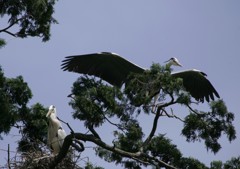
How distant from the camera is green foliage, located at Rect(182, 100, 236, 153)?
809cm

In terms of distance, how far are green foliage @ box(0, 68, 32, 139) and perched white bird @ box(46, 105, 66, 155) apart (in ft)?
1.99

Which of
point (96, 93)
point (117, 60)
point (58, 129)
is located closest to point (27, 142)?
point (58, 129)

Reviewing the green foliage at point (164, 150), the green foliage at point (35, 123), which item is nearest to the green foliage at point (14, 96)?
the green foliage at point (35, 123)

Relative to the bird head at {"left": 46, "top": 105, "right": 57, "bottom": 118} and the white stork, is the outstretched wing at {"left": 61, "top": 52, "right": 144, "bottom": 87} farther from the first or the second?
the bird head at {"left": 46, "top": 105, "right": 57, "bottom": 118}

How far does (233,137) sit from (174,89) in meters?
1.02

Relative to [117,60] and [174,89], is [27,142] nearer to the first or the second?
[174,89]

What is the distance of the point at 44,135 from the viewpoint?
9.88 metres

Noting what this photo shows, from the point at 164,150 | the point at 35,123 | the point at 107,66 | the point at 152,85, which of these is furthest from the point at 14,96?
the point at 152,85

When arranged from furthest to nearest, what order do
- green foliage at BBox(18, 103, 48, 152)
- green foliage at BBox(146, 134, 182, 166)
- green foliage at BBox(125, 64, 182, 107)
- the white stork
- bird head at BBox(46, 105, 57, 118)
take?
the white stork < green foliage at BBox(18, 103, 48, 152) < bird head at BBox(46, 105, 57, 118) < green foliage at BBox(146, 134, 182, 166) < green foliage at BBox(125, 64, 182, 107)

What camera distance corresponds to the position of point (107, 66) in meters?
11.2

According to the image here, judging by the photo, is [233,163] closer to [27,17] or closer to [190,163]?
[190,163]

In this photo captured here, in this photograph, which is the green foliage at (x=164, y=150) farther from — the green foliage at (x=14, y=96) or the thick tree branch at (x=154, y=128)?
the green foliage at (x=14, y=96)

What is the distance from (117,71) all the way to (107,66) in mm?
185

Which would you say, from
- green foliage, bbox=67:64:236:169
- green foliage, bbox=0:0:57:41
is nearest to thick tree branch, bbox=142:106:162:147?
green foliage, bbox=67:64:236:169
